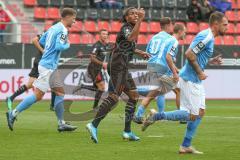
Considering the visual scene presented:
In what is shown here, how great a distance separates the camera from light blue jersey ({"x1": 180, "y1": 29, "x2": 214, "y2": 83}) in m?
10.6

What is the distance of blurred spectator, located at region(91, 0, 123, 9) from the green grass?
14.0 m

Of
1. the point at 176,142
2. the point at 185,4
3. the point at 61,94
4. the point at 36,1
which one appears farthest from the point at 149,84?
the point at 185,4

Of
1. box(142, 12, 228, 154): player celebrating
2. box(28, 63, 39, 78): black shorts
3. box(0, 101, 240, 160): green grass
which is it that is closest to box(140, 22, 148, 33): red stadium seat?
box(28, 63, 39, 78): black shorts

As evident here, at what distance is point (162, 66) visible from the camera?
1611cm

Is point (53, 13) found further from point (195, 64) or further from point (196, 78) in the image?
point (195, 64)

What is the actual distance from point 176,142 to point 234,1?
938 inches

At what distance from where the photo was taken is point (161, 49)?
52.4 feet

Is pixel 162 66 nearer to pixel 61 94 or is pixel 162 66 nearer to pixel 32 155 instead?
pixel 61 94

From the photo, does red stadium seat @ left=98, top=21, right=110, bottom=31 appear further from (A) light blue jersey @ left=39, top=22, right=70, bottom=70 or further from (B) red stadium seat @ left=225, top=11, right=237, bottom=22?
(A) light blue jersey @ left=39, top=22, right=70, bottom=70

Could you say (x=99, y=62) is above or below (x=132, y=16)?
below

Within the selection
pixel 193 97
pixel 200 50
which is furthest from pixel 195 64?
pixel 193 97

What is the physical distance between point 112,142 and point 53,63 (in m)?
2.48

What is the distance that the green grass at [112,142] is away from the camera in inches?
412

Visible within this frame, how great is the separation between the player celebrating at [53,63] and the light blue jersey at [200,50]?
11.4ft
